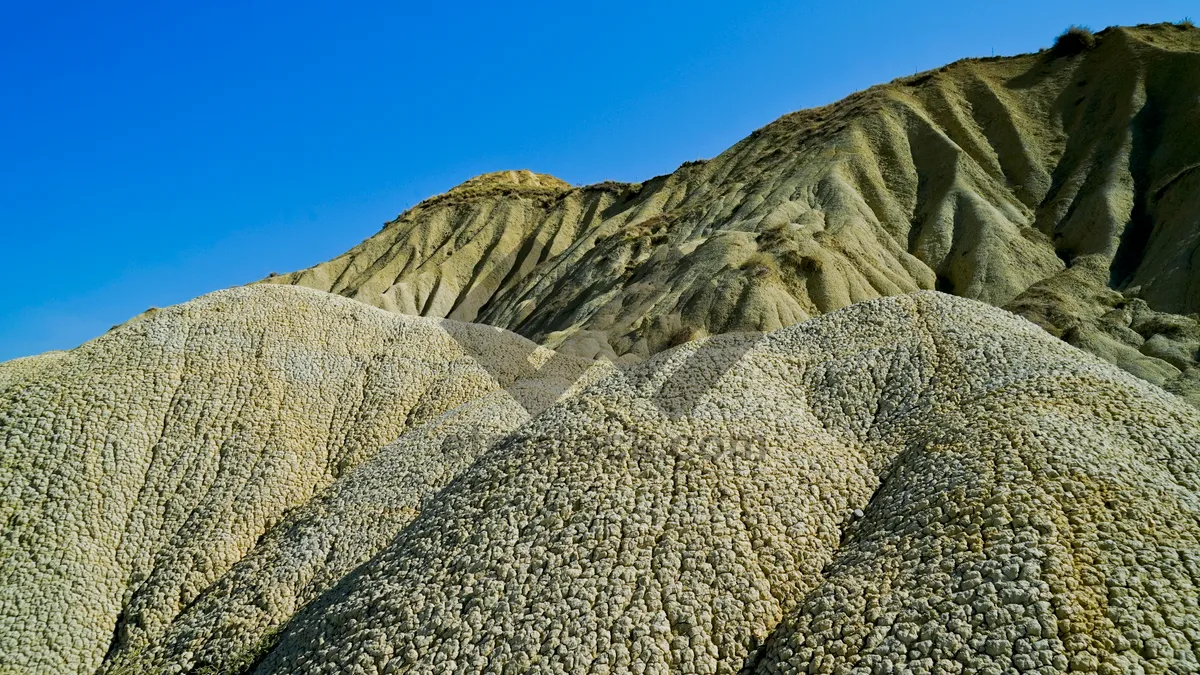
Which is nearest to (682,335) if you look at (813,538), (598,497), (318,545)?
(318,545)

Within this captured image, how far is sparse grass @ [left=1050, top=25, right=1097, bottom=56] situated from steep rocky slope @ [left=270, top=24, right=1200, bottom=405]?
0.36 metres

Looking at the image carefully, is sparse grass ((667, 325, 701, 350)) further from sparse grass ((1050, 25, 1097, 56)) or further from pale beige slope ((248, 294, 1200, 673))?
sparse grass ((1050, 25, 1097, 56))

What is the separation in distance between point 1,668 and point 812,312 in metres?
27.2

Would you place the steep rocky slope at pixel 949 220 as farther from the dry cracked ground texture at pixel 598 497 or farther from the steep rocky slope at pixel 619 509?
the steep rocky slope at pixel 619 509

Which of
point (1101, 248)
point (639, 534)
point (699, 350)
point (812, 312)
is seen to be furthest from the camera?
point (1101, 248)

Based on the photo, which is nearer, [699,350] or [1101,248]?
[699,350]

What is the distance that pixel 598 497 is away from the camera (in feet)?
30.9

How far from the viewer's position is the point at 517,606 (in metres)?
8.21

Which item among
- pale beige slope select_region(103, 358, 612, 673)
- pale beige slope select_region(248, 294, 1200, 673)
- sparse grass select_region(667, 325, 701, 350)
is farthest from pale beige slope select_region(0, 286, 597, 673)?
sparse grass select_region(667, 325, 701, 350)

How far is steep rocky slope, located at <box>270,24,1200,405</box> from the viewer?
28.9 metres

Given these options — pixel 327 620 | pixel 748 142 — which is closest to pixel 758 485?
pixel 327 620

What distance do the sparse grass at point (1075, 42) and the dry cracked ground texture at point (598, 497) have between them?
28701mm

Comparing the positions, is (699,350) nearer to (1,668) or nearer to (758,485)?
(758,485)

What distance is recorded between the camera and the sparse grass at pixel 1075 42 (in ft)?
147
